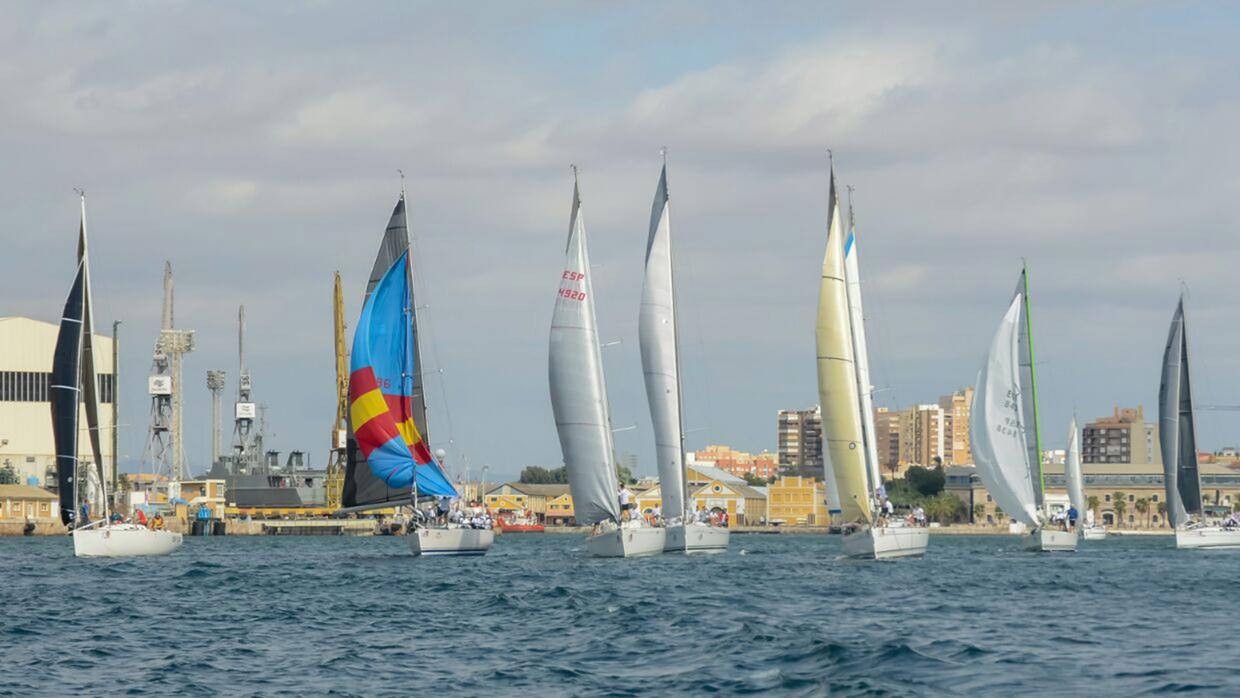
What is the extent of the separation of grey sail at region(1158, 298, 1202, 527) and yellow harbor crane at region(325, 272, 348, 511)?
7446 centimetres

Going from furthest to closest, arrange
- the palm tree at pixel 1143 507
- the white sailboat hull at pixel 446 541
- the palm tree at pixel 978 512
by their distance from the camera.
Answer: the palm tree at pixel 978 512 → the palm tree at pixel 1143 507 → the white sailboat hull at pixel 446 541

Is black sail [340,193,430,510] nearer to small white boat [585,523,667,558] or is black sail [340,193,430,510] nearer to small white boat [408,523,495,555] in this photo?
small white boat [408,523,495,555]

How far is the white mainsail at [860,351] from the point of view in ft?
178

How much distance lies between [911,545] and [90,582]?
24005 mm

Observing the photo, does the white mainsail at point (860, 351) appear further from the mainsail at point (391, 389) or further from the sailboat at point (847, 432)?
the mainsail at point (391, 389)

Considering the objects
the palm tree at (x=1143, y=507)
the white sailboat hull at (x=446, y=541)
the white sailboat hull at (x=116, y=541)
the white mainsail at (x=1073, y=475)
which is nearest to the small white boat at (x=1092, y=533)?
the white mainsail at (x=1073, y=475)

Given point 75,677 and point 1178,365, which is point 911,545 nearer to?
point 1178,365

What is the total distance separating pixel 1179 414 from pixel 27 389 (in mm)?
84884

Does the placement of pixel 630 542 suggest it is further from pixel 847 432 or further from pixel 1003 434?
pixel 1003 434

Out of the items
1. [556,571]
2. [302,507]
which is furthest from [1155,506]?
[556,571]

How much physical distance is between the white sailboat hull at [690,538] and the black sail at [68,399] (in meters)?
21.1

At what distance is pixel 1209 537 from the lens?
73.9m

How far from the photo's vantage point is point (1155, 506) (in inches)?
7077

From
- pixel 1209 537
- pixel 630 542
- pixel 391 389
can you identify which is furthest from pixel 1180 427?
pixel 391 389
